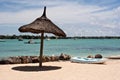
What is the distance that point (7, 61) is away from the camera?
14516mm

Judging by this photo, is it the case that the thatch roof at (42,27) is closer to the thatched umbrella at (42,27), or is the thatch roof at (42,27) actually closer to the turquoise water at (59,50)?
the thatched umbrella at (42,27)

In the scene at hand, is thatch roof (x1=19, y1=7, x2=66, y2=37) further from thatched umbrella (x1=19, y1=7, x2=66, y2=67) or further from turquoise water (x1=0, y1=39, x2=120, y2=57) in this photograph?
turquoise water (x1=0, y1=39, x2=120, y2=57)

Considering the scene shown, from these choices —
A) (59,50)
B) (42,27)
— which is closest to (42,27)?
(42,27)

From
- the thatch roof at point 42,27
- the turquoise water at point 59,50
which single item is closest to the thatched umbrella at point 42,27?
the thatch roof at point 42,27

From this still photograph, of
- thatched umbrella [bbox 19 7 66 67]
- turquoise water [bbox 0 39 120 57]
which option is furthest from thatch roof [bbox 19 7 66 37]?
turquoise water [bbox 0 39 120 57]

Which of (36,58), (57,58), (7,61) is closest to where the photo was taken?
(7,61)

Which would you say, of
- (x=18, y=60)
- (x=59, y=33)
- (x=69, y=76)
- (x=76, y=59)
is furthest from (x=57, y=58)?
(x=69, y=76)

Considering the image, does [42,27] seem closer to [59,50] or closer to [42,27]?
[42,27]

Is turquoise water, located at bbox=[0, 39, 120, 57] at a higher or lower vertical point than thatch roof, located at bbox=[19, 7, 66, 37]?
lower

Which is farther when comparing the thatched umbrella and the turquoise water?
the turquoise water

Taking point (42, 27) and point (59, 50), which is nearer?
point (42, 27)

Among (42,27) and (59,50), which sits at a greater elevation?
(42,27)

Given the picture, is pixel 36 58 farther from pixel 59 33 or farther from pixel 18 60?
pixel 59 33

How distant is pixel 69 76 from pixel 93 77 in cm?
87
